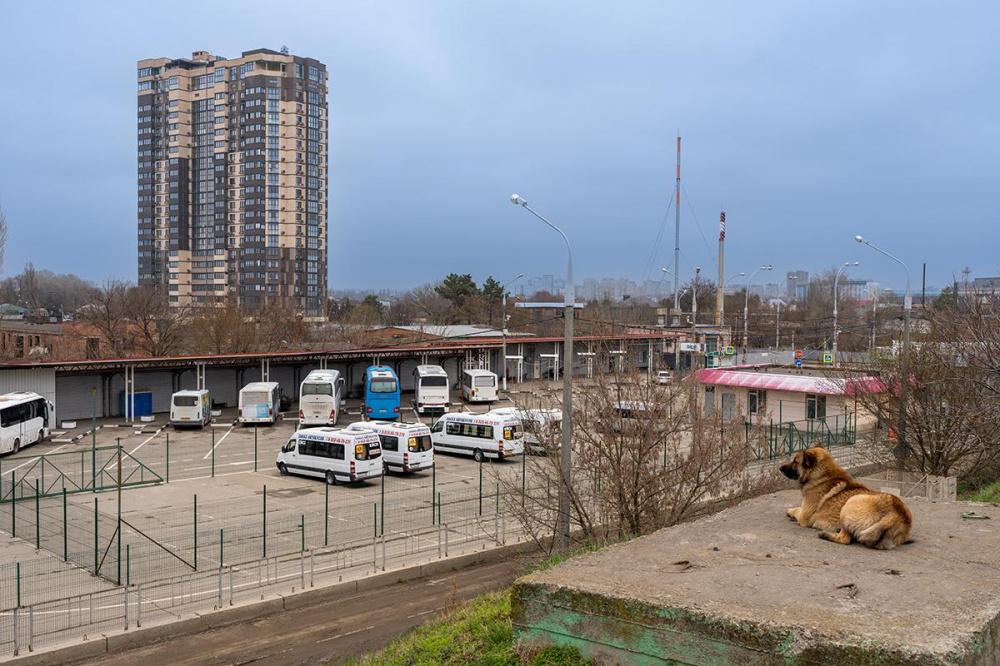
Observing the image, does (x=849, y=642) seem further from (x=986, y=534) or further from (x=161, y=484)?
(x=161, y=484)

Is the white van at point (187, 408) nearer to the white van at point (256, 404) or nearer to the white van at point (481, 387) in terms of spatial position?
the white van at point (256, 404)

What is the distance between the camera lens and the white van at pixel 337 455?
27719mm

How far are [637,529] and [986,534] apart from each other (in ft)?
27.5

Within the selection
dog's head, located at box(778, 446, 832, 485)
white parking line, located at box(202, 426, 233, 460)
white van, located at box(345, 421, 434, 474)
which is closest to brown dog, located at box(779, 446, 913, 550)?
dog's head, located at box(778, 446, 832, 485)

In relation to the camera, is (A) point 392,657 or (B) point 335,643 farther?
(B) point 335,643

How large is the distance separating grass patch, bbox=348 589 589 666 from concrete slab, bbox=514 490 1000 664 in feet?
0.48

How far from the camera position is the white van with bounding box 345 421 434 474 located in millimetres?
29750

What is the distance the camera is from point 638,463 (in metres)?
15.5

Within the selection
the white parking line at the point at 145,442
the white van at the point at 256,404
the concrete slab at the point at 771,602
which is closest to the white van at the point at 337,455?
the white parking line at the point at 145,442

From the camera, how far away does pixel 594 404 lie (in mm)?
17062

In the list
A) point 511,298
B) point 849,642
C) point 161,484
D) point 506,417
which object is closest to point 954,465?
point 506,417

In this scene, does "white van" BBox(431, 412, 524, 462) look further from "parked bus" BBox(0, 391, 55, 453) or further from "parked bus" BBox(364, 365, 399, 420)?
"parked bus" BBox(0, 391, 55, 453)

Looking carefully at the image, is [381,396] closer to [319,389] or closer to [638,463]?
[319,389]

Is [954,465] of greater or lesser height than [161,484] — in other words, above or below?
above
